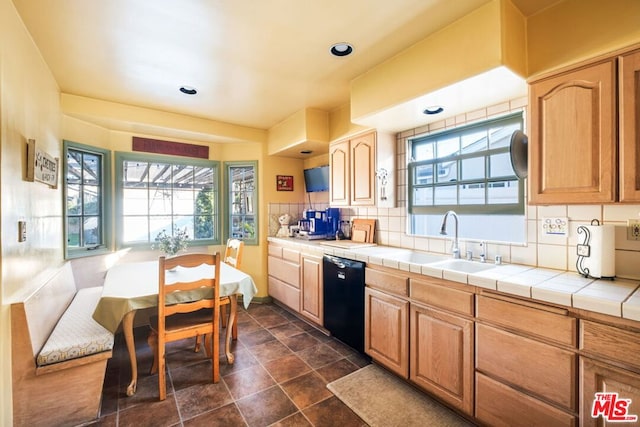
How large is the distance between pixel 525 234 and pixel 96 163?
13.6ft

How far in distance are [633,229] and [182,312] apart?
2.78m

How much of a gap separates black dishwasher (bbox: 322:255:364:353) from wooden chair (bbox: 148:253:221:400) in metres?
1.05

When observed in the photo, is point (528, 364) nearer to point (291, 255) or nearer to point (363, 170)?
point (363, 170)

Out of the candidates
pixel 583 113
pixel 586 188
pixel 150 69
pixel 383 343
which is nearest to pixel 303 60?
pixel 150 69

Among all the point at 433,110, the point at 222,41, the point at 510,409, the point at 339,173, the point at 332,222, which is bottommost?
the point at 510,409

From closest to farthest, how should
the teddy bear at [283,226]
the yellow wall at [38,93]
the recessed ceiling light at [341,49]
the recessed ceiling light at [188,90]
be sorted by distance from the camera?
the yellow wall at [38,93] → the recessed ceiling light at [341,49] → the recessed ceiling light at [188,90] → the teddy bear at [283,226]

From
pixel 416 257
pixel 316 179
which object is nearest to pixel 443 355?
pixel 416 257

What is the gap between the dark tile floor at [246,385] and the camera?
1.73 m

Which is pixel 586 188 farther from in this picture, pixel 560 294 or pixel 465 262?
pixel 465 262

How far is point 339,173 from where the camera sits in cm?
307

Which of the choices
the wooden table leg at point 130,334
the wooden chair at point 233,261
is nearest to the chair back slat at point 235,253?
the wooden chair at point 233,261

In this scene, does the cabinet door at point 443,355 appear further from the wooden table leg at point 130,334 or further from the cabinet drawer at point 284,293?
the wooden table leg at point 130,334

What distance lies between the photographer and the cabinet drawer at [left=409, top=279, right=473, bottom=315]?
1609 millimetres

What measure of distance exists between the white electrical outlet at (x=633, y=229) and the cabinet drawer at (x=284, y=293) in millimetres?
2670
